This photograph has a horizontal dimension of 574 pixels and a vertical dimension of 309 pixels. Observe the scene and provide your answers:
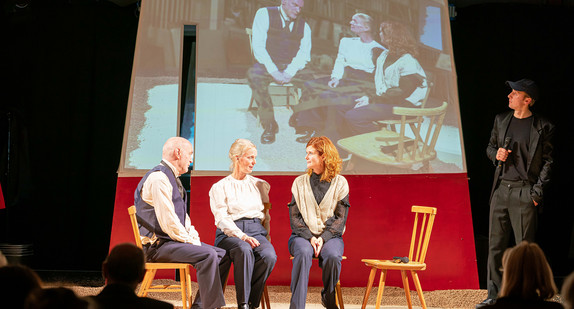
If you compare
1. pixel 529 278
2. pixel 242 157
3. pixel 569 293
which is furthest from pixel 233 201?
pixel 569 293

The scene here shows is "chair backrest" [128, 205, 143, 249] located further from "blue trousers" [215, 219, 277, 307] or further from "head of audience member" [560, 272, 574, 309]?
"head of audience member" [560, 272, 574, 309]

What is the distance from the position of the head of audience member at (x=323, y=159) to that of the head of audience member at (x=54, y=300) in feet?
9.61

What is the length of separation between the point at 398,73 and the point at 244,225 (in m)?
2.09

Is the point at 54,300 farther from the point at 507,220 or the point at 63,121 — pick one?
the point at 63,121

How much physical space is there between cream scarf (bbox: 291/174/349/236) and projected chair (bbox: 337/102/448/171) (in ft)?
3.41

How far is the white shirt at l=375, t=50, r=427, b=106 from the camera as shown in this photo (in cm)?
557

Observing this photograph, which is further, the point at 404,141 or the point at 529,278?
the point at 404,141

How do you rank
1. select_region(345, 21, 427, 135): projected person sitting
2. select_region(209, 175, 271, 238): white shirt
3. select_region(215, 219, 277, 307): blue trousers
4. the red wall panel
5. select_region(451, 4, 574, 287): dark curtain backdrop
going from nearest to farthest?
select_region(215, 219, 277, 307): blue trousers → select_region(209, 175, 271, 238): white shirt → the red wall panel → select_region(345, 21, 427, 135): projected person sitting → select_region(451, 4, 574, 287): dark curtain backdrop

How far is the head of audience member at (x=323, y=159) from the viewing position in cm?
453

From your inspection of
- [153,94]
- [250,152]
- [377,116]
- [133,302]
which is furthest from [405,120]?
[133,302]

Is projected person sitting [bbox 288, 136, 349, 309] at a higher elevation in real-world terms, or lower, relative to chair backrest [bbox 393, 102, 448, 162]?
lower

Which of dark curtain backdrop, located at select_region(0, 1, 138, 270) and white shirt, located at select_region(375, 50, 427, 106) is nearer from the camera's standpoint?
white shirt, located at select_region(375, 50, 427, 106)

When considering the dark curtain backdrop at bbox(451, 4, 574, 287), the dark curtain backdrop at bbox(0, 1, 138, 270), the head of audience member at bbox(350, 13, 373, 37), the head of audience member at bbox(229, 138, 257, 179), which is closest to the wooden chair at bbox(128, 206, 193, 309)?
the head of audience member at bbox(229, 138, 257, 179)

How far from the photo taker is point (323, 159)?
14.9ft
